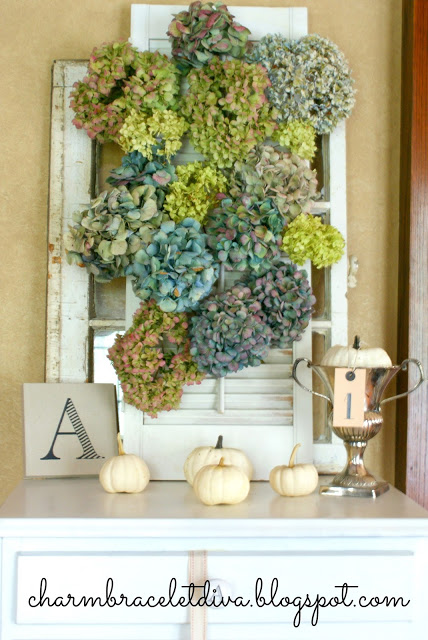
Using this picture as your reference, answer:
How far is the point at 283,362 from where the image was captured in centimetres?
149

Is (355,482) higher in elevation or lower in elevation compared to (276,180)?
lower

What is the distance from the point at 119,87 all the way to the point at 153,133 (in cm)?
15

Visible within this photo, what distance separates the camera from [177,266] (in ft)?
4.34

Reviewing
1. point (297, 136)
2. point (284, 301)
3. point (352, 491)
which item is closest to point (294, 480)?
point (352, 491)

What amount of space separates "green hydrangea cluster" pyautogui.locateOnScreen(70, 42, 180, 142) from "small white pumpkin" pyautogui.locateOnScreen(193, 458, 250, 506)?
0.77m
